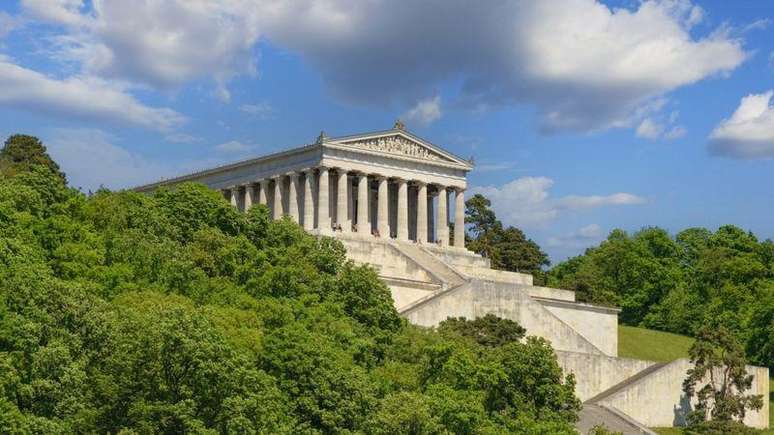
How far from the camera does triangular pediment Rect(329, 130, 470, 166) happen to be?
87.3 meters

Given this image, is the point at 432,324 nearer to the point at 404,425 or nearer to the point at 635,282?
the point at 404,425

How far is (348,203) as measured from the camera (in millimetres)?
88750

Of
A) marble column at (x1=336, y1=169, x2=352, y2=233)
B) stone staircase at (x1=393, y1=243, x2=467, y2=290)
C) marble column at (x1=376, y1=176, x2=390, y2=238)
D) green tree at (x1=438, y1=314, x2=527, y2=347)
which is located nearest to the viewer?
green tree at (x1=438, y1=314, x2=527, y2=347)

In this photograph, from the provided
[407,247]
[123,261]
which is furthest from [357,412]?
[407,247]

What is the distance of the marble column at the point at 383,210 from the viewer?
8775 centimetres

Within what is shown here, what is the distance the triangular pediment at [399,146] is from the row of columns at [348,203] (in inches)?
69.1

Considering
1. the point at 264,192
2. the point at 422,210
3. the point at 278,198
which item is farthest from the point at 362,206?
the point at 264,192

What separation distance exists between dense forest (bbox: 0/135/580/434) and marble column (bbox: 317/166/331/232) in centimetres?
2073

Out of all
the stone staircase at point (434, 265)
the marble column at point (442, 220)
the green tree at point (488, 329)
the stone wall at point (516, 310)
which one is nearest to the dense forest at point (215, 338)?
the green tree at point (488, 329)

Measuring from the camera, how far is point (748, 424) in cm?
6475

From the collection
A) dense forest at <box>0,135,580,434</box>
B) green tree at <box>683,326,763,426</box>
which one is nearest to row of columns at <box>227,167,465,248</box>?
dense forest at <box>0,135,580,434</box>

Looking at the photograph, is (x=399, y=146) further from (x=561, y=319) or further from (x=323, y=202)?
(x=561, y=319)

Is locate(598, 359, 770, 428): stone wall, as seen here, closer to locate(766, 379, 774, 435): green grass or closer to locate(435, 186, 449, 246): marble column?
locate(766, 379, 774, 435): green grass

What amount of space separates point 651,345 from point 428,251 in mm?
14922
